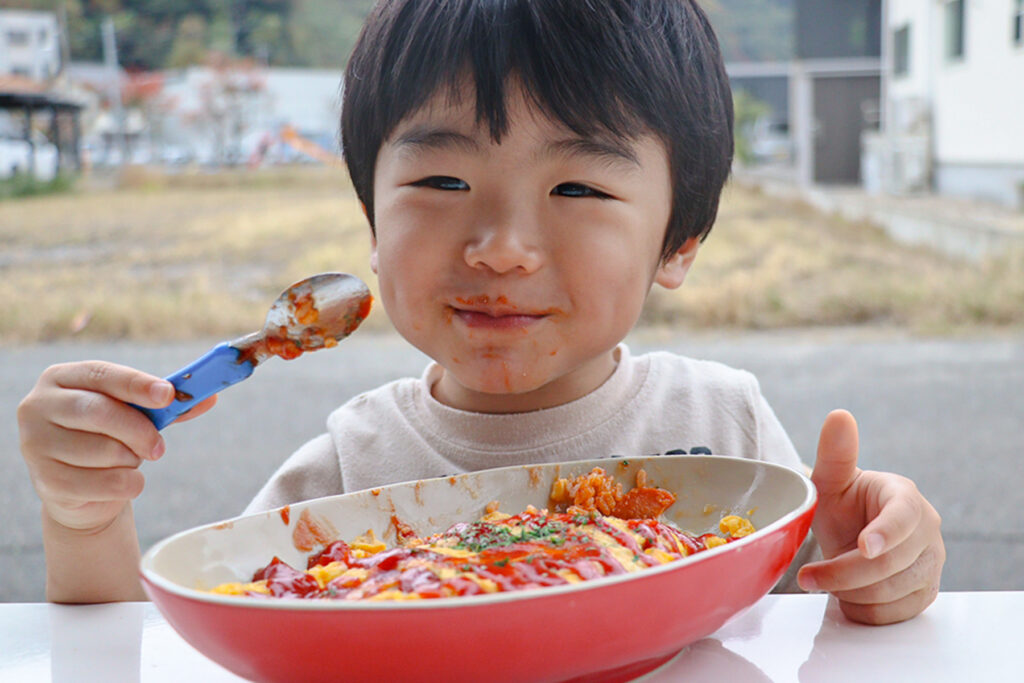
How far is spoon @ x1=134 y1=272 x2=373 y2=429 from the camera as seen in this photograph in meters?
0.62

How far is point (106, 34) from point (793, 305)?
7.13ft

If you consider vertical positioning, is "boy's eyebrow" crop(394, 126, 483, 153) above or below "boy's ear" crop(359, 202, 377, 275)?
above

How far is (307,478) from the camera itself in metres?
0.99

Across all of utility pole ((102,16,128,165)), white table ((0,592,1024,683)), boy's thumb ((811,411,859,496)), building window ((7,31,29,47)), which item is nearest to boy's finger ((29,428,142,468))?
white table ((0,592,1024,683))

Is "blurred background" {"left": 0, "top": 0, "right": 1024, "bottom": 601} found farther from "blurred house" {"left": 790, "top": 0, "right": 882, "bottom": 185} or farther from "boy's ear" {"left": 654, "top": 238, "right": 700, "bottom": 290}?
"blurred house" {"left": 790, "top": 0, "right": 882, "bottom": 185}

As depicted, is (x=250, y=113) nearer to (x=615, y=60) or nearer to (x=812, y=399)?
(x=812, y=399)

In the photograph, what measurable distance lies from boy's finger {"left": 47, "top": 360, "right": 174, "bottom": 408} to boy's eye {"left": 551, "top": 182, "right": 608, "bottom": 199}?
0.34 metres

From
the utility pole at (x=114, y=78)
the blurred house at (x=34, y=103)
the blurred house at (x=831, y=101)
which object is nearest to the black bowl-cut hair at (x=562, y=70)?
the utility pole at (x=114, y=78)

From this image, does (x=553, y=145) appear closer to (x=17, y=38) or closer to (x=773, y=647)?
(x=773, y=647)

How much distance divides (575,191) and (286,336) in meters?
0.28

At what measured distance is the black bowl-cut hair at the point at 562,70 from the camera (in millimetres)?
795

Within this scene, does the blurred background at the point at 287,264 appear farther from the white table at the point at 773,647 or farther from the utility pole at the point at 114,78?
the white table at the point at 773,647

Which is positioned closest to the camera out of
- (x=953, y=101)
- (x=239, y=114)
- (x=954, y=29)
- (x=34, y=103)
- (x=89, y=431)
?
(x=89, y=431)

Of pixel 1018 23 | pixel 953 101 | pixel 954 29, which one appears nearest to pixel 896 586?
pixel 1018 23
